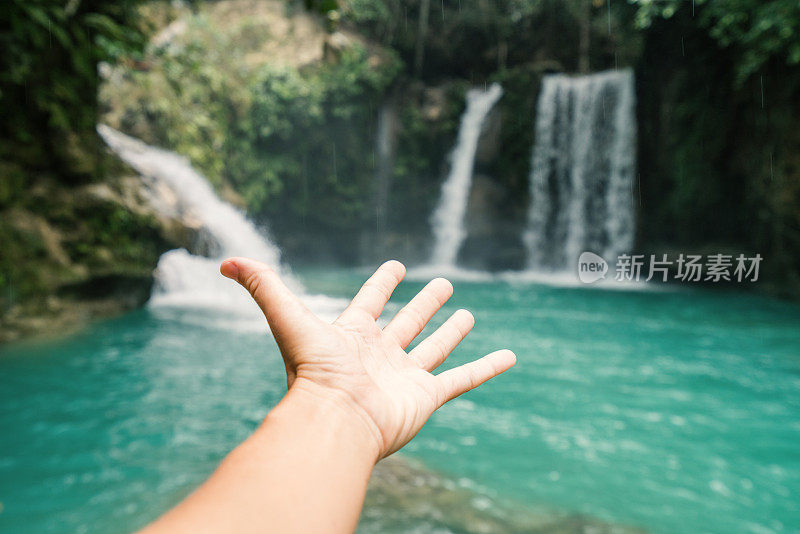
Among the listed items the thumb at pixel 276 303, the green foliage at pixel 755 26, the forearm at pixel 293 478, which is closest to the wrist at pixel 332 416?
the forearm at pixel 293 478

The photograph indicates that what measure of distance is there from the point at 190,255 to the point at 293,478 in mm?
8698

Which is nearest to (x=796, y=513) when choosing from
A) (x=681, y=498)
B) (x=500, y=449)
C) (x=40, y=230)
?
(x=681, y=498)

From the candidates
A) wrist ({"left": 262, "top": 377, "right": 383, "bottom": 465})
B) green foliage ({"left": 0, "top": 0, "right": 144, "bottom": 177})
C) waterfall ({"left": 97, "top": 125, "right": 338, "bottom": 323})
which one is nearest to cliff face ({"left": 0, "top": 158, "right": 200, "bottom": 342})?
green foliage ({"left": 0, "top": 0, "right": 144, "bottom": 177})

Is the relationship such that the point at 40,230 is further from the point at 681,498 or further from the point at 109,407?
the point at 681,498

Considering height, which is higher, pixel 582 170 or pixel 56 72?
pixel 56 72

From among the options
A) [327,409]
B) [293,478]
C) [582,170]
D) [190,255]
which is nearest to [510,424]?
[327,409]

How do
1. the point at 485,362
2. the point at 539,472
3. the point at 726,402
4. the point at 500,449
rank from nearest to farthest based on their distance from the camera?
the point at 485,362 → the point at 539,472 → the point at 500,449 → the point at 726,402

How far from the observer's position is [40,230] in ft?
20.1

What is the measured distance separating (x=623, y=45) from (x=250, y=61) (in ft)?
41.3

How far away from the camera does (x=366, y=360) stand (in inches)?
50.3

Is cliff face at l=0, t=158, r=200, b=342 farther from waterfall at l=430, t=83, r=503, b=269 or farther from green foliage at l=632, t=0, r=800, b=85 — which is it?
waterfall at l=430, t=83, r=503, b=269

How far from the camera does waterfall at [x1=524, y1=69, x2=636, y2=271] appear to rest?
1416cm

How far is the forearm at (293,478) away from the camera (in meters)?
0.81

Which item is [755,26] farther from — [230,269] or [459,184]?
[230,269]
